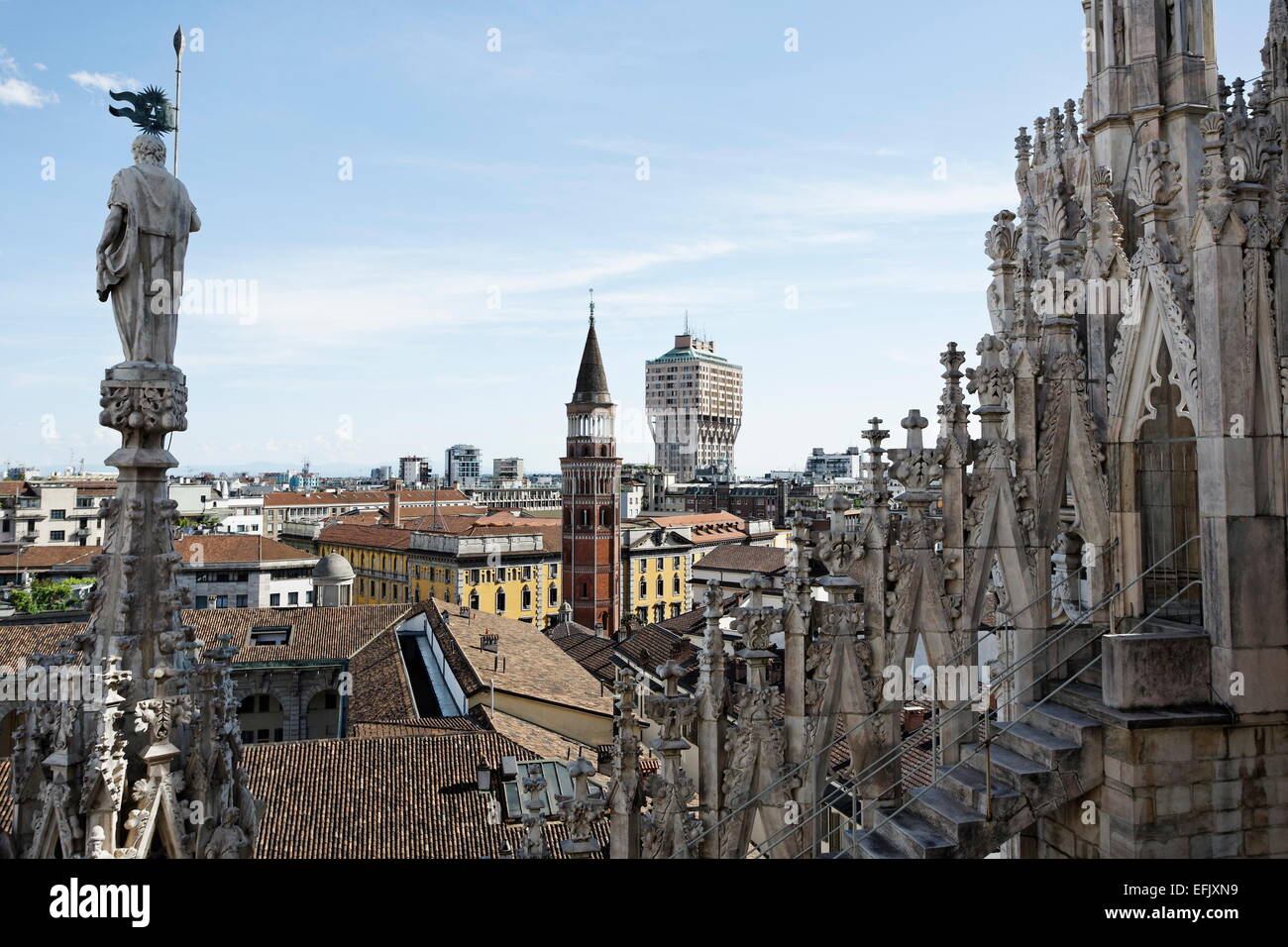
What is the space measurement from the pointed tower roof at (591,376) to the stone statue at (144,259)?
8600cm

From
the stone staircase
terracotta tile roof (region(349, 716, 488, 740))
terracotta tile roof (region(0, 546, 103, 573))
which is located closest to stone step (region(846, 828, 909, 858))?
the stone staircase

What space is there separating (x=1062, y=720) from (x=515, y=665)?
3108cm

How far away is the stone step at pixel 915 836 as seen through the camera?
6.43 meters

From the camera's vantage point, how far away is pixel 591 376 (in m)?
91.5

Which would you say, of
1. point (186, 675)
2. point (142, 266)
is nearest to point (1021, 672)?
point (186, 675)

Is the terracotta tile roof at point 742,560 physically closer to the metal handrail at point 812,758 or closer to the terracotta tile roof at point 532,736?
the terracotta tile roof at point 532,736

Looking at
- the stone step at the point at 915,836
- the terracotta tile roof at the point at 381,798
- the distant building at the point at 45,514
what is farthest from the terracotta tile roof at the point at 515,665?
the distant building at the point at 45,514

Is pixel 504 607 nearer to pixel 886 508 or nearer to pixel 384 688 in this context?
pixel 384 688

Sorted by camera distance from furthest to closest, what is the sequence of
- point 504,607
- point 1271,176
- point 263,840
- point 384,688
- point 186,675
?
point 504,607
point 384,688
point 263,840
point 1271,176
point 186,675

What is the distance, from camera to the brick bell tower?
296 ft

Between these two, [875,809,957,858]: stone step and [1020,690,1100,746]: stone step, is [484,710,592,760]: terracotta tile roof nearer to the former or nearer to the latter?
[875,809,957,858]: stone step

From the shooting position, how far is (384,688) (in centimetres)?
3375
